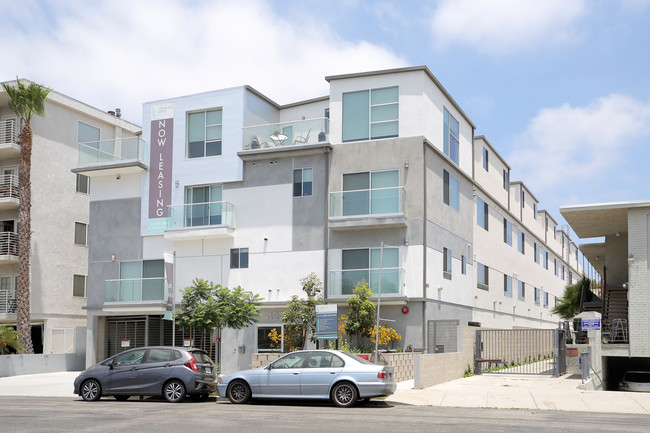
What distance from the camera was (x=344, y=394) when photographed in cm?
1788

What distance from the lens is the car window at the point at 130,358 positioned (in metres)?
20.1

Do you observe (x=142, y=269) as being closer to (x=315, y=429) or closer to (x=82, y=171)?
(x=82, y=171)

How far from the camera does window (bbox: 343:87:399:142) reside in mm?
31156

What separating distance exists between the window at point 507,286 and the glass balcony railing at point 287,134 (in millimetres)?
17369

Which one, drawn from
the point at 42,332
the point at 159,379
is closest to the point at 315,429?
the point at 159,379

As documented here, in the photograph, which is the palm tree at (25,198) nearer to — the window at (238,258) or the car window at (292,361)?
the window at (238,258)

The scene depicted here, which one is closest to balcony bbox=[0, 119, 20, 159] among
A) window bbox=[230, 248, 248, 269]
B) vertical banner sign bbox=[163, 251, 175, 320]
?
vertical banner sign bbox=[163, 251, 175, 320]

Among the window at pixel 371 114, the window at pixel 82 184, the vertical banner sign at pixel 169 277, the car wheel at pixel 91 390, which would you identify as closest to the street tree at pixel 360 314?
the window at pixel 371 114

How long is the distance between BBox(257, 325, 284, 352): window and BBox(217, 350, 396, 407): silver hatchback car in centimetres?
1227

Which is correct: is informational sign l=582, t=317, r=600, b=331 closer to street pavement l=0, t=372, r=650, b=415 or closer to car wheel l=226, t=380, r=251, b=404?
street pavement l=0, t=372, r=650, b=415

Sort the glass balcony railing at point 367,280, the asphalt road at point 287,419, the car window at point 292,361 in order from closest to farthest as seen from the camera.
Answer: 1. the asphalt road at point 287,419
2. the car window at point 292,361
3. the glass balcony railing at point 367,280

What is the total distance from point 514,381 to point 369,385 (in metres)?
9.59

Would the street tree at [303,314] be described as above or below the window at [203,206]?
below

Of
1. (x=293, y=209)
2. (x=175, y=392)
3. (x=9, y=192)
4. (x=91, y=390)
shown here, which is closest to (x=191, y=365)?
(x=175, y=392)
